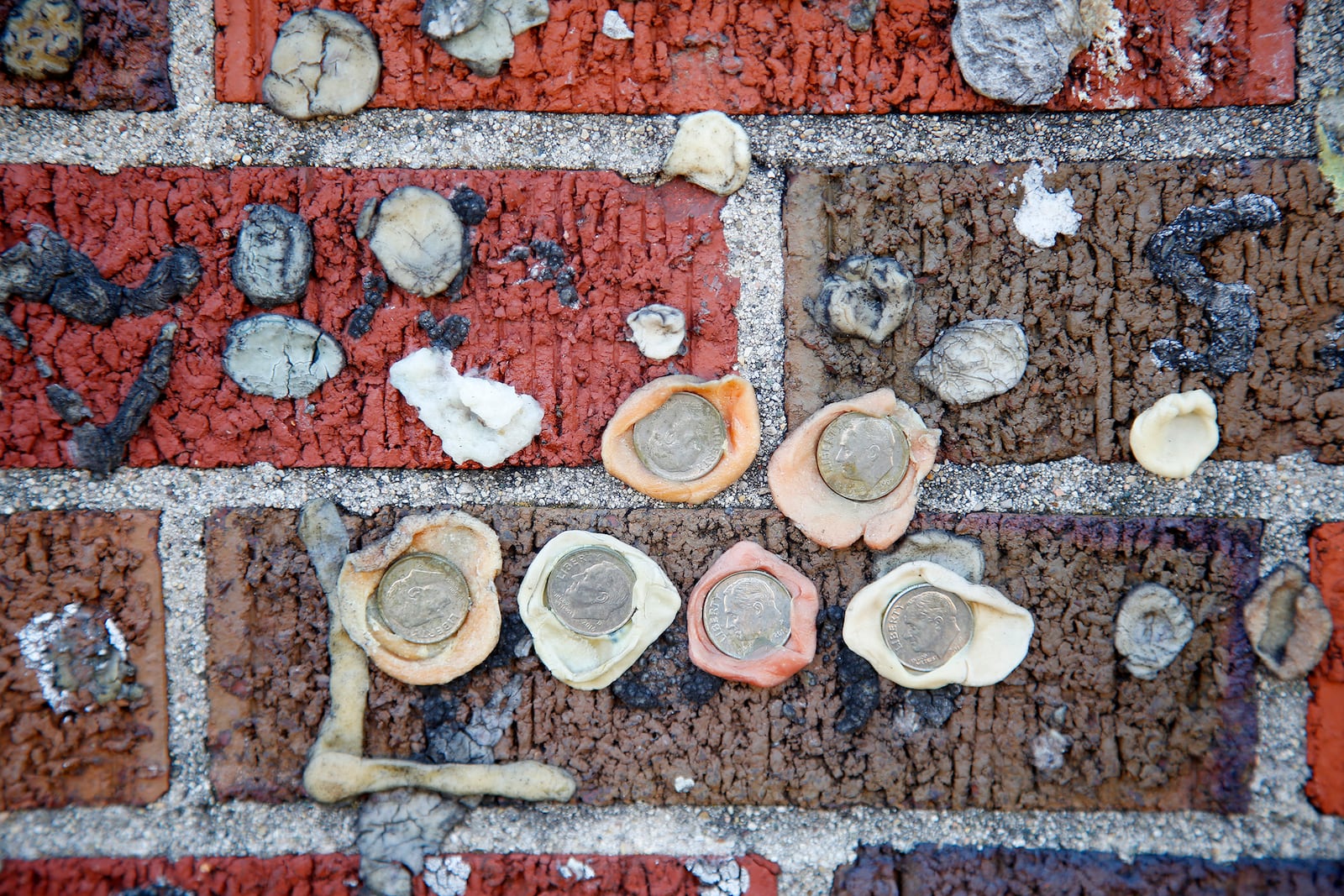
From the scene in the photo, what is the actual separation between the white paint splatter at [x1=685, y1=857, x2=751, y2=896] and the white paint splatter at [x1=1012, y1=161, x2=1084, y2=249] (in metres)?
0.89

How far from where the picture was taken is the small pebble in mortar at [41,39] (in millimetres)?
969

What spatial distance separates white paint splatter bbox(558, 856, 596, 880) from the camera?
3.42ft

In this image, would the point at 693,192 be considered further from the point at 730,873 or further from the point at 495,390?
the point at 730,873

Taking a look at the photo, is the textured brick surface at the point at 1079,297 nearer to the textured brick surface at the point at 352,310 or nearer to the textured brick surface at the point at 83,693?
the textured brick surface at the point at 352,310

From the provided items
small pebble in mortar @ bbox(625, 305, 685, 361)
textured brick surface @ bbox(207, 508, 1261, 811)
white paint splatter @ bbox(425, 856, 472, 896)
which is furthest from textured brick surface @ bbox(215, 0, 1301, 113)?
white paint splatter @ bbox(425, 856, 472, 896)

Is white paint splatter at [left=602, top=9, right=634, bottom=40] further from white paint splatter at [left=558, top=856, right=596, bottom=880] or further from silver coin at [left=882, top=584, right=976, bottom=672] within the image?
white paint splatter at [left=558, top=856, right=596, bottom=880]

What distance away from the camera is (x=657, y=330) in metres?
1.01

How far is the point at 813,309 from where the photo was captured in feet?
3.33

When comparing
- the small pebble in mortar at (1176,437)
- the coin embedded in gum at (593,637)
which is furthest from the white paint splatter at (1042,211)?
the coin embedded in gum at (593,637)

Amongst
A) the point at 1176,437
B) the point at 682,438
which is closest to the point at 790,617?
the point at 682,438

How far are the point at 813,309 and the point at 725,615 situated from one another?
406 mm

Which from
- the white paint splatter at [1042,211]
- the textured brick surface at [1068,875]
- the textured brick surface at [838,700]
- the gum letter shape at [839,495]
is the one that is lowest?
the textured brick surface at [1068,875]

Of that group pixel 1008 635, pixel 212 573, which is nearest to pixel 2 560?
pixel 212 573

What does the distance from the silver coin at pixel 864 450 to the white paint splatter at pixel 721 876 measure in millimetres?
521
